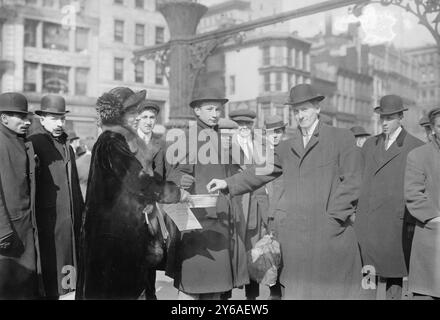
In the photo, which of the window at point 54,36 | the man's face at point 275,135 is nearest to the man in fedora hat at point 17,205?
the man's face at point 275,135

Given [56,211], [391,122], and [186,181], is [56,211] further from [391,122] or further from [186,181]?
[391,122]

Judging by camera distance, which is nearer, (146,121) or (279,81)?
(146,121)

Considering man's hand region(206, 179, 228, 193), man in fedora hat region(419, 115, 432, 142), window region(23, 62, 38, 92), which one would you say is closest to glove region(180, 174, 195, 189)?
man's hand region(206, 179, 228, 193)

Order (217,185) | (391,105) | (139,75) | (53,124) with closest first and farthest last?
(217,185), (53,124), (391,105), (139,75)

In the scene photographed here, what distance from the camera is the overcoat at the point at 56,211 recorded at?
4.81 m

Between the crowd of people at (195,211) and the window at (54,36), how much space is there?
27.1m

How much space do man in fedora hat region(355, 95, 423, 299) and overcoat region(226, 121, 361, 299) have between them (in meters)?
1.12

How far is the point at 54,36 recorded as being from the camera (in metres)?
30.0

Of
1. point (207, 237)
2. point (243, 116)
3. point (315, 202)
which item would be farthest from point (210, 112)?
point (243, 116)

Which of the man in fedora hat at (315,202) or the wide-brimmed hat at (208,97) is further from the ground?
the wide-brimmed hat at (208,97)

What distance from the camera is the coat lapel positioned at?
513cm

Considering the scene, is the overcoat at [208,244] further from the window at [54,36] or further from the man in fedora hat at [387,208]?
the window at [54,36]

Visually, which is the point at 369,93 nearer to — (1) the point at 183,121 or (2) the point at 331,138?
(1) the point at 183,121

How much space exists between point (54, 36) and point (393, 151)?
93.1 ft
